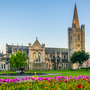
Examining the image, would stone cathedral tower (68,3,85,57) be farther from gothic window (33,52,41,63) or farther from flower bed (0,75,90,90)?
flower bed (0,75,90,90)

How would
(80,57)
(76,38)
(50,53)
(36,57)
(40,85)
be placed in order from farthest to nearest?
(50,53) → (76,38) → (36,57) → (80,57) → (40,85)

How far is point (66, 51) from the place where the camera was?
97.9 metres

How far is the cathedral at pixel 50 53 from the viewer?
82.9m

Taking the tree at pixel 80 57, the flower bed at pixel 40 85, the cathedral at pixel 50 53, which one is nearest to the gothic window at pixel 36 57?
the cathedral at pixel 50 53

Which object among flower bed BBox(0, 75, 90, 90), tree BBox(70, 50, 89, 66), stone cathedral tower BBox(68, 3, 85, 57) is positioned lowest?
flower bed BBox(0, 75, 90, 90)

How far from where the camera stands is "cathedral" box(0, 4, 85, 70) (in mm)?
82912

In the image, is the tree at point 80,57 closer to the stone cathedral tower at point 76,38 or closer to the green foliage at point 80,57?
the green foliage at point 80,57

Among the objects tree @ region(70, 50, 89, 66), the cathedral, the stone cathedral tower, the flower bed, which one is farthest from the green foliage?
the flower bed

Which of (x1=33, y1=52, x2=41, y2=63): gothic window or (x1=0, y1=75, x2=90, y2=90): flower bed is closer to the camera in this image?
(x1=0, y1=75, x2=90, y2=90): flower bed

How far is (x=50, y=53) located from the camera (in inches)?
3666

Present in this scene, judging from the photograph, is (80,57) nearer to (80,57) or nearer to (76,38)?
(80,57)

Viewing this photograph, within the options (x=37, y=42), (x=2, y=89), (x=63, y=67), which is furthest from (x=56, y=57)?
(x=2, y=89)

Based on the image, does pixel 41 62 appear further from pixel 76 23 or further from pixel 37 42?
pixel 76 23

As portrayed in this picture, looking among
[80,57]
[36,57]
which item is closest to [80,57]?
[80,57]
